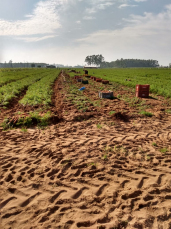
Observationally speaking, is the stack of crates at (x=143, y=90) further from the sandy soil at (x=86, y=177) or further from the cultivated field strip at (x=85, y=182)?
the cultivated field strip at (x=85, y=182)

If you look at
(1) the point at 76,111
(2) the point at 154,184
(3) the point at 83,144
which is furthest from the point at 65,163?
(1) the point at 76,111

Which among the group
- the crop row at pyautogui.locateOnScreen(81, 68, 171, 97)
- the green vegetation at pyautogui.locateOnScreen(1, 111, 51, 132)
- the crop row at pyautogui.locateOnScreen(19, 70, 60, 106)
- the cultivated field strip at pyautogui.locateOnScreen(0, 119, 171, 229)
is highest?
the crop row at pyautogui.locateOnScreen(81, 68, 171, 97)

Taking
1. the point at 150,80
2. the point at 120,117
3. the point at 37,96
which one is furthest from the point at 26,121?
the point at 150,80

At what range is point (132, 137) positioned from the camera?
557 cm

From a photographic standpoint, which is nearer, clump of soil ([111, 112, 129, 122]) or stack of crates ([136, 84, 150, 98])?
clump of soil ([111, 112, 129, 122])

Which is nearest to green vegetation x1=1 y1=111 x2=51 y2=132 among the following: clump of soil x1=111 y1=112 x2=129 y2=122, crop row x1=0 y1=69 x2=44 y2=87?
clump of soil x1=111 y1=112 x2=129 y2=122

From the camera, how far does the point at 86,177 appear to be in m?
3.65

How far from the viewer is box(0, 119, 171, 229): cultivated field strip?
8.73 feet

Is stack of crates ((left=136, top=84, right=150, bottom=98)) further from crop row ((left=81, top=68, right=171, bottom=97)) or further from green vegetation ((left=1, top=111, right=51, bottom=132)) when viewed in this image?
green vegetation ((left=1, top=111, right=51, bottom=132))

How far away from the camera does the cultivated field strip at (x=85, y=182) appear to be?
8.73 feet

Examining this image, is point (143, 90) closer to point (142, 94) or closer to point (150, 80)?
point (142, 94)

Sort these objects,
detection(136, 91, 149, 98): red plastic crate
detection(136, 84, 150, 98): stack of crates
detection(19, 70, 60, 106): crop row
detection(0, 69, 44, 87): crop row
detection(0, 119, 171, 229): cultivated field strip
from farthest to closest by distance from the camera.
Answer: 1. detection(0, 69, 44, 87): crop row
2. detection(136, 91, 149, 98): red plastic crate
3. detection(136, 84, 150, 98): stack of crates
4. detection(19, 70, 60, 106): crop row
5. detection(0, 119, 171, 229): cultivated field strip

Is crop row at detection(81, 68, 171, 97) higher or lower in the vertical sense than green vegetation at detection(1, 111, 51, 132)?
higher

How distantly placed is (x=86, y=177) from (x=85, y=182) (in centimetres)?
16
